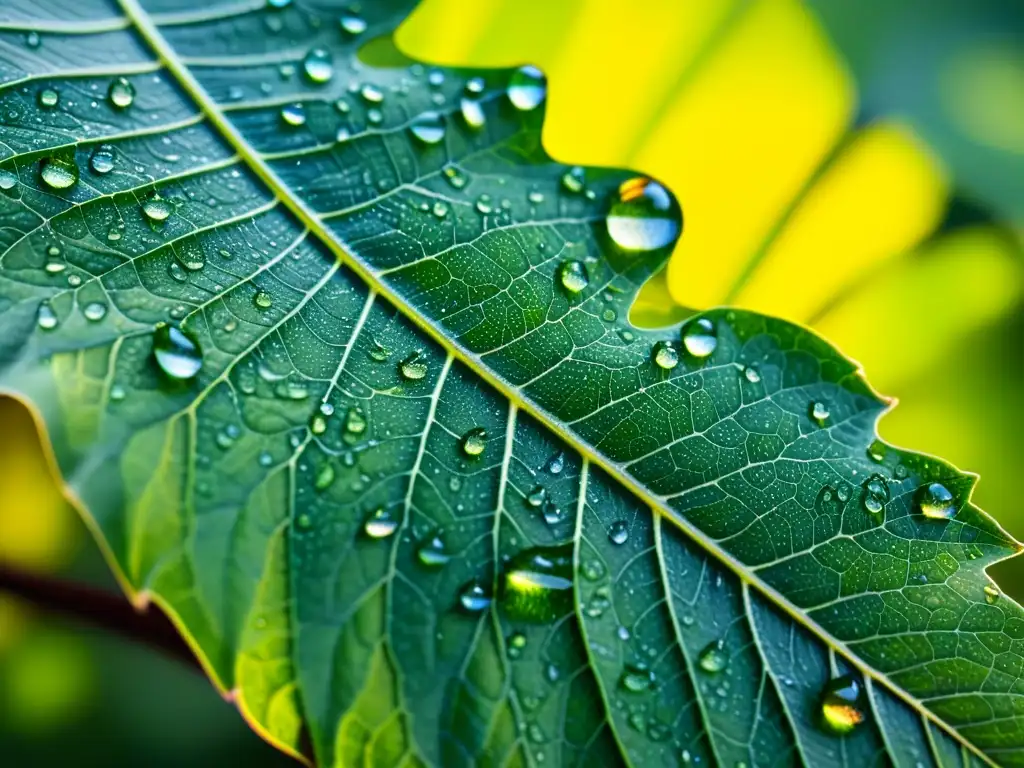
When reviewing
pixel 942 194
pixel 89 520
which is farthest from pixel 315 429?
pixel 942 194

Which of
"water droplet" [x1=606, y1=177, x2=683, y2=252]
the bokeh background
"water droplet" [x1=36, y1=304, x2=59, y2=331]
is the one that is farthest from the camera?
the bokeh background

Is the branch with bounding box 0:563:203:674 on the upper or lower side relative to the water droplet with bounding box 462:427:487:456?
lower

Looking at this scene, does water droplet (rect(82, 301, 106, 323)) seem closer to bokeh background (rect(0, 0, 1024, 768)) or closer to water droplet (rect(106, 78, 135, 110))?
water droplet (rect(106, 78, 135, 110))

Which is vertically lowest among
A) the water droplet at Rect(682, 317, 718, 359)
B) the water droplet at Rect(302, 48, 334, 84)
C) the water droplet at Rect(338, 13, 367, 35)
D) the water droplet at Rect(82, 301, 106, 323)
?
the water droplet at Rect(82, 301, 106, 323)

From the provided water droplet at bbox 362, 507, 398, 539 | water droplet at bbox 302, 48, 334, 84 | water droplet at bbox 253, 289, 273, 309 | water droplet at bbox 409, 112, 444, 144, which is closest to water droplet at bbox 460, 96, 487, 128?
water droplet at bbox 409, 112, 444, 144

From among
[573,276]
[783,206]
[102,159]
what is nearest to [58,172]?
[102,159]

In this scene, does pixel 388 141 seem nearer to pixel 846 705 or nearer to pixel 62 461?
pixel 62 461

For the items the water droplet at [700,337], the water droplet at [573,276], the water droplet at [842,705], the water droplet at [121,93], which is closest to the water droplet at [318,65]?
the water droplet at [121,93]
